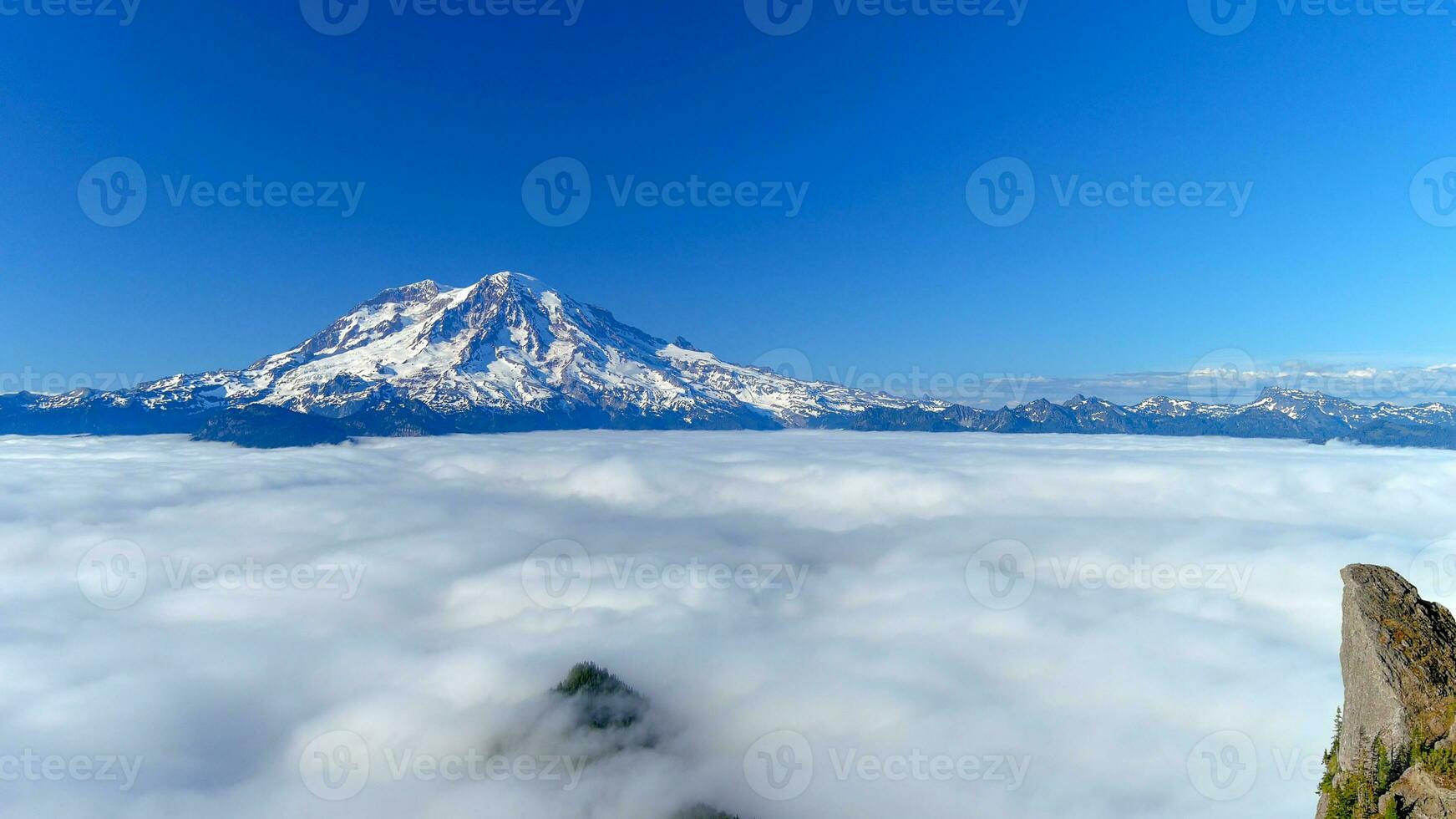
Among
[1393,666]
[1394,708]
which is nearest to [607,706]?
[1394,708]

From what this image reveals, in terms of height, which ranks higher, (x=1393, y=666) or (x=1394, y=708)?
(x=1393, y=666)

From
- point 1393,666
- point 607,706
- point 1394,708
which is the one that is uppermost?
point 1393,666

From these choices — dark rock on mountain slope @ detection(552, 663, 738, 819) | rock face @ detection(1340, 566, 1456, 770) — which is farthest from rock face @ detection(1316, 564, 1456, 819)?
dark rock on mountain slope @ detection(552, 663, 738, 819)

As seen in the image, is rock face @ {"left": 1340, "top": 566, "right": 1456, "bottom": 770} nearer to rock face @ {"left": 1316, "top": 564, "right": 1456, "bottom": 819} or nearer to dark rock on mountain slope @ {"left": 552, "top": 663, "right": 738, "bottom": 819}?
rock face @ {"left": 1316, "top": 564, "right": 1456, "bottom": 819}

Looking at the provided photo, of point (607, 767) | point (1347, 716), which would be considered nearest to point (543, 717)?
point (607, 767)

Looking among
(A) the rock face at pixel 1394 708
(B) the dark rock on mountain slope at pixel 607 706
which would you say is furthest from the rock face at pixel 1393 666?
(B) the dark rock on mountain slope at pixel 607 706

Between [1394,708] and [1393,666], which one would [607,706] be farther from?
[1393,666]

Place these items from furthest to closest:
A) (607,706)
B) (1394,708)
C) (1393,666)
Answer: (607,706)
(1393,666)
(1394,708)

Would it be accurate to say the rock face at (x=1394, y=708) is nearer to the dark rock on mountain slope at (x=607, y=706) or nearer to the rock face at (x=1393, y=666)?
the rock face at (x=1393, y=666)

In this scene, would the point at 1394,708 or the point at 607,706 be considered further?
the point at 607,706
